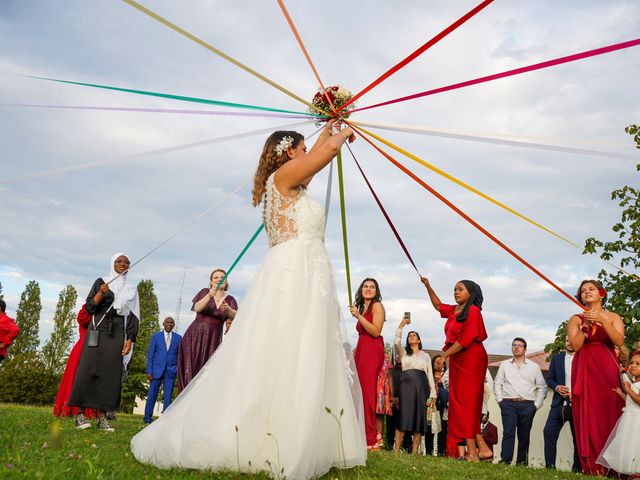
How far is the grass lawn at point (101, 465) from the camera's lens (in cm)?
356

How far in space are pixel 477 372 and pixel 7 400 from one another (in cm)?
2962

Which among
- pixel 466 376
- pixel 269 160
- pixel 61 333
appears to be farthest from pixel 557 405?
pixel 61 333

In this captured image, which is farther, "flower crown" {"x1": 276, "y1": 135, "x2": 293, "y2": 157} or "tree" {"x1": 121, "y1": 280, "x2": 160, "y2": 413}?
"tree" {"x1": 121, "y1": 280, "x2": 160, "y2": 413}

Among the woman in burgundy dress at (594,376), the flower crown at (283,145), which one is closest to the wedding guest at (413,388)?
the woman in burgundy dress at (594,376)

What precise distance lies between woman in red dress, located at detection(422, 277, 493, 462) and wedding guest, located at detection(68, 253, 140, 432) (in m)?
4.62

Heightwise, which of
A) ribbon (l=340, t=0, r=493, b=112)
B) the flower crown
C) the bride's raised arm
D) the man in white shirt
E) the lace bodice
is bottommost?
the man in white shirt

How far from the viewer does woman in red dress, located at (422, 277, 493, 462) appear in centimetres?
793

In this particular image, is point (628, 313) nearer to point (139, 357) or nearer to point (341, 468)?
point (341, 468)

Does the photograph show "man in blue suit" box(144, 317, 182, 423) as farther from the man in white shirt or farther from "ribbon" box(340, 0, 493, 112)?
"ribbon" box(340, 0, 493, 112)

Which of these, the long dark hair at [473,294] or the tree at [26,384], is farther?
the tree at [26,384]

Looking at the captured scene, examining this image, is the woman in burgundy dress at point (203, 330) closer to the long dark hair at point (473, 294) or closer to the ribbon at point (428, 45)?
the long dark hair at point (473, 294)

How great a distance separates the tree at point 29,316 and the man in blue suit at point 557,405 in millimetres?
53009

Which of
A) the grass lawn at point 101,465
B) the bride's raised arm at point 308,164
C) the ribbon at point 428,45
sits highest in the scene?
the ribbon at point 428,45

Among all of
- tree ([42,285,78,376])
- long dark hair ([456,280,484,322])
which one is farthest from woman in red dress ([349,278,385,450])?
tree ([42,285,78,376])
